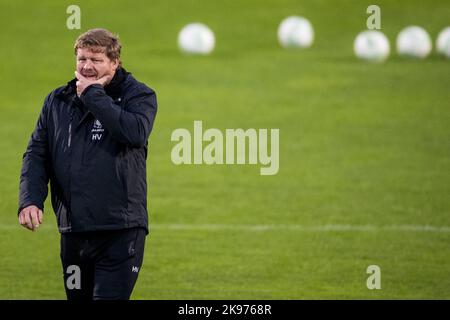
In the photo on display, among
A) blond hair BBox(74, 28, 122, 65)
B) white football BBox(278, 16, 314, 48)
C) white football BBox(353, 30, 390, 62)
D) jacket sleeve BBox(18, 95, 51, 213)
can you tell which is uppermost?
white football BBox(278, 16, 314, 48)

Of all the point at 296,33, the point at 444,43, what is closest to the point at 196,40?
the point at 296,33

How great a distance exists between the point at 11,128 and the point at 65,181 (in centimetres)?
1358

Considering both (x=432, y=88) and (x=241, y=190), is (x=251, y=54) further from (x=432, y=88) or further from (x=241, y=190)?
(x=241, y=190)

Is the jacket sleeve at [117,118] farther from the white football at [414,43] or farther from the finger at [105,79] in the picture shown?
the white football at [414,43]

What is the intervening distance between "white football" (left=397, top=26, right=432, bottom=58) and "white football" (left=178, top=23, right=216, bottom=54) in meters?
4.38

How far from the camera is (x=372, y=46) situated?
2664cm

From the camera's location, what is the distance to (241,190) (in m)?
17.7

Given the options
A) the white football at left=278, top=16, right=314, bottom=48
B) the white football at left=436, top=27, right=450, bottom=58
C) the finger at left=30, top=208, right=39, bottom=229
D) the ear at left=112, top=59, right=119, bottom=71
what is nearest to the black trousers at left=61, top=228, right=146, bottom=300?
the finger at left=30, top=208, right=39, bottom=229

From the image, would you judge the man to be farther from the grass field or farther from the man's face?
the grass field

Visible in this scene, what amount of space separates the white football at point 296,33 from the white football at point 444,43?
124 inches

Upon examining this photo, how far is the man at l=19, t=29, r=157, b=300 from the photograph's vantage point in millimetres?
8156

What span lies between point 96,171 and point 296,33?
20.6 m

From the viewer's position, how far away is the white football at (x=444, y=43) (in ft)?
87.8
